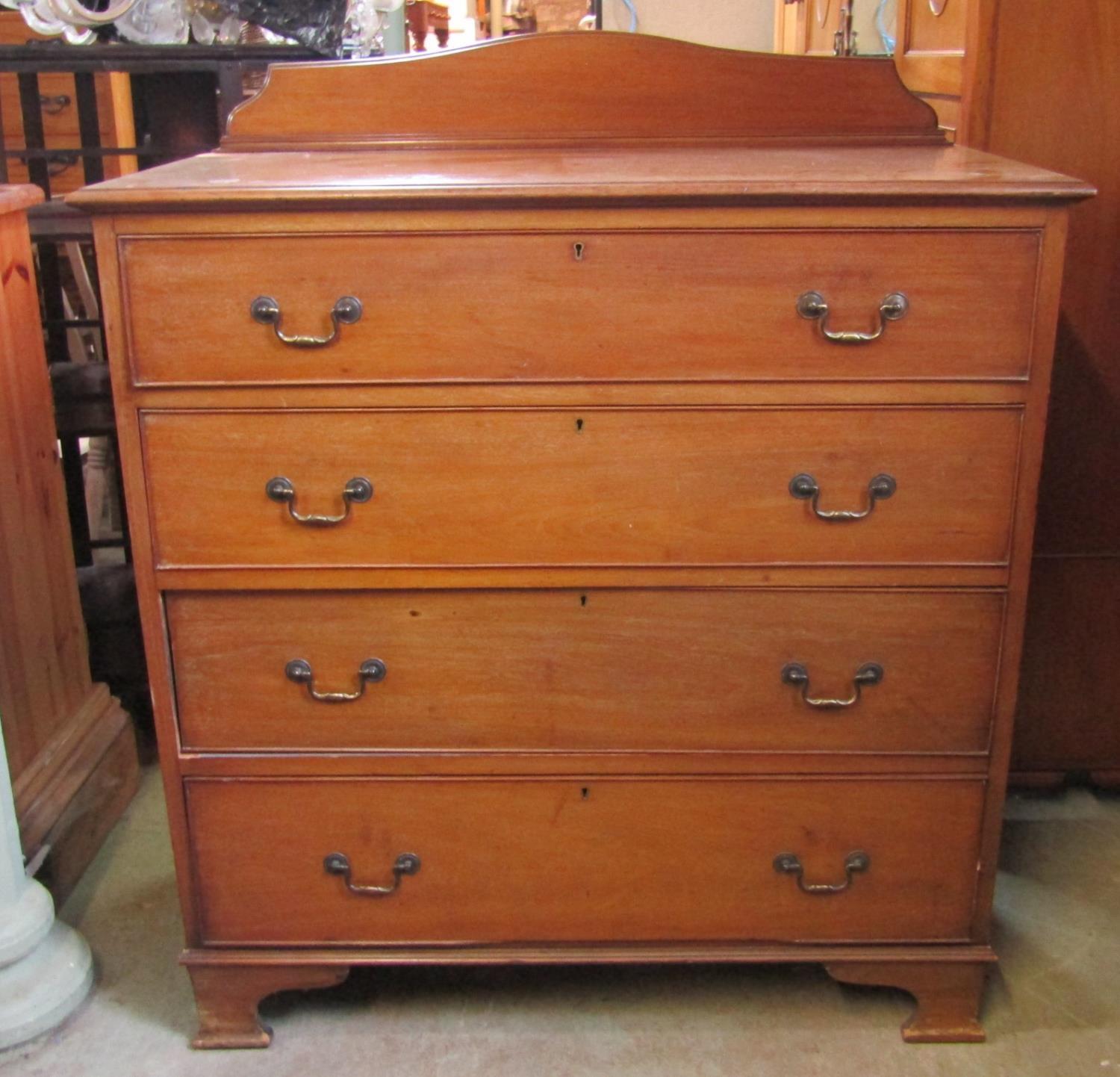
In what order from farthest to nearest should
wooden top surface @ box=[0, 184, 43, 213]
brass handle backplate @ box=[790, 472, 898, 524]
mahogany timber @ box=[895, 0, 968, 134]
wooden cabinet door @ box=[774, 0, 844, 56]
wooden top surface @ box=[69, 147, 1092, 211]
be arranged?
wooden cabinet door @ box=[774, 0, 844, 56] < mahogany timber @ box=[895, 0, 968, 134] < wooden top surface @ box=[0, 184, 43, 213] < brass handle backplate @ box=[790, 472, 898, 524] < wooden top surface @ box=[69, 147, 1092, 211]

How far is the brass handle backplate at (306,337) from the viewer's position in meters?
1.18

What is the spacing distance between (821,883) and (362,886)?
0.50m

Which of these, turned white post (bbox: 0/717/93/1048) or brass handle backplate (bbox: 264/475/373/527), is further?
turned white post (bbox: 0/717/93/1048)

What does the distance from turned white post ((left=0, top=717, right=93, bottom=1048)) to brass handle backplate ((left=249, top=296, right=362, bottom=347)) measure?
0.60 m

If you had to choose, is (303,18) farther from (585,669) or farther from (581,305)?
(585,669)

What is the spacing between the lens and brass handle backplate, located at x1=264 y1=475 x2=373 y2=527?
4.06ft

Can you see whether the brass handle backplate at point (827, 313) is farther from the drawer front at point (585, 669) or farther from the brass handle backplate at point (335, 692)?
the brass handle backplate at point (335, 692)

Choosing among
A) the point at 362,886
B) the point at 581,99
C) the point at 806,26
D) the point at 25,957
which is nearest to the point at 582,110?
the point at 581,99

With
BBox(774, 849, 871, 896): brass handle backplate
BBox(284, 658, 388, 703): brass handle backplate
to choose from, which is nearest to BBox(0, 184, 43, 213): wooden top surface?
BBox(284, 658, 388, 703): brass handle backplate

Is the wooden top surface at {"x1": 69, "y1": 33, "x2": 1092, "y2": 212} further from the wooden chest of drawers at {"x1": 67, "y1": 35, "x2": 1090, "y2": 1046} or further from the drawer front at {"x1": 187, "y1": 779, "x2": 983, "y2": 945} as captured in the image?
the drawer front at {"x1": 187, "y1": 779, "x2": 983, "y2": 945}

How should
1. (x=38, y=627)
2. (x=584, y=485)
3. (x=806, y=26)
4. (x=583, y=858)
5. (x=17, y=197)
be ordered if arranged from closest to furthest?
(x=584, y=485) → (x=583, y=858) → (x=17, y=197) → (x=38, y=627) → (x=806, y=26)

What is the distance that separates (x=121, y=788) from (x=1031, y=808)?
52.6 inches

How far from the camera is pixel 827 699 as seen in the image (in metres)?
1.32

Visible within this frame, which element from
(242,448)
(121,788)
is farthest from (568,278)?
(121,788)
